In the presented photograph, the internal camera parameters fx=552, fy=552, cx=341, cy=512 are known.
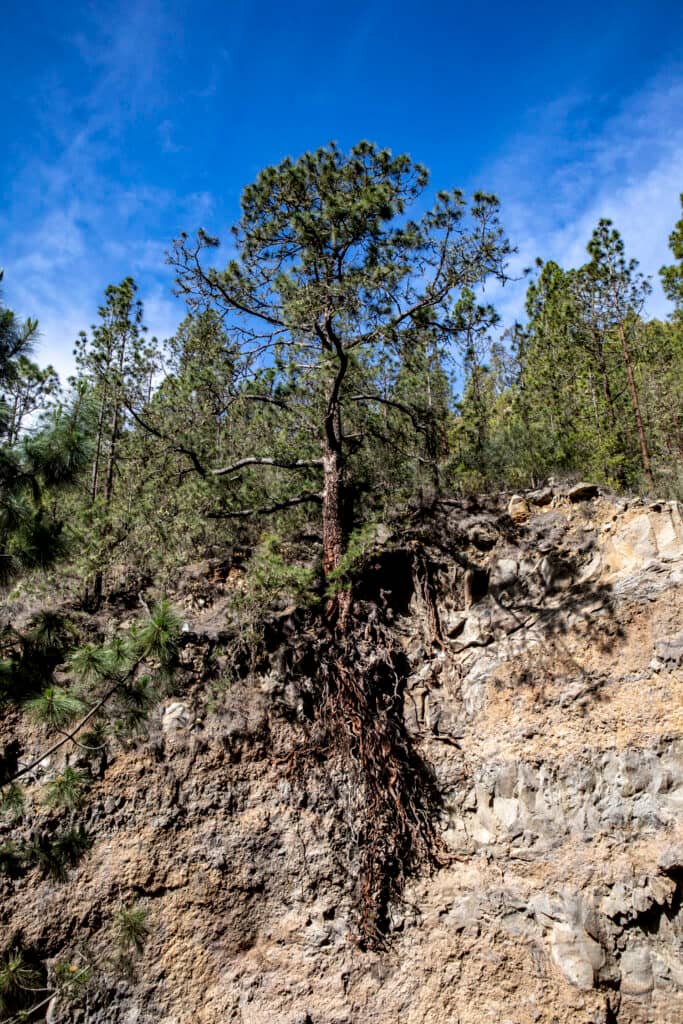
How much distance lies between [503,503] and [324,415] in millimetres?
2960

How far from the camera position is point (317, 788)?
616cm

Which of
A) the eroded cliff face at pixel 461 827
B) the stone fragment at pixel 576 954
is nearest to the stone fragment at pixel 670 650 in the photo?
the eroded cliff face at pixel 461 827

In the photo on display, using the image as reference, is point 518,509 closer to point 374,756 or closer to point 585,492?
point 585,492

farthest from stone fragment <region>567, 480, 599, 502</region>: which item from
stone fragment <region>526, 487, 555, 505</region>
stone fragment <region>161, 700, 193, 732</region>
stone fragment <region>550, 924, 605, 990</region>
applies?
stone fragment <region>161, 700, 193, 732</region>

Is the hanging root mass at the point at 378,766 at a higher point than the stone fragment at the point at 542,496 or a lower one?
lower

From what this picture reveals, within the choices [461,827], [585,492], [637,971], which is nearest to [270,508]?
[585,492]

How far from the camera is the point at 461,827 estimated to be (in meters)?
5.71

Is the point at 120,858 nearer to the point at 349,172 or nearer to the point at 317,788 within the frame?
the point at 317,788

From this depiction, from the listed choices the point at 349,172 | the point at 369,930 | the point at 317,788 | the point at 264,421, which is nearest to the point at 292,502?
the point at 264,421

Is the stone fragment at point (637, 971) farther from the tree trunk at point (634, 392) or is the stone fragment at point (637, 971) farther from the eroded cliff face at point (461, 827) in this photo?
the tree trunk at point (634, 392)

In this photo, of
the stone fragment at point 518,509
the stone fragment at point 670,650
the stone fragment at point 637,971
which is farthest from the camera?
the stone fragment at point 518,509

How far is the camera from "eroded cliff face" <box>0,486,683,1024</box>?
4.75 metres

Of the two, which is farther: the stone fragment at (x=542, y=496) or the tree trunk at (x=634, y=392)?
the tree trunk at (x=634, y=392)

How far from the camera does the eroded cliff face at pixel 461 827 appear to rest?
475 cm
